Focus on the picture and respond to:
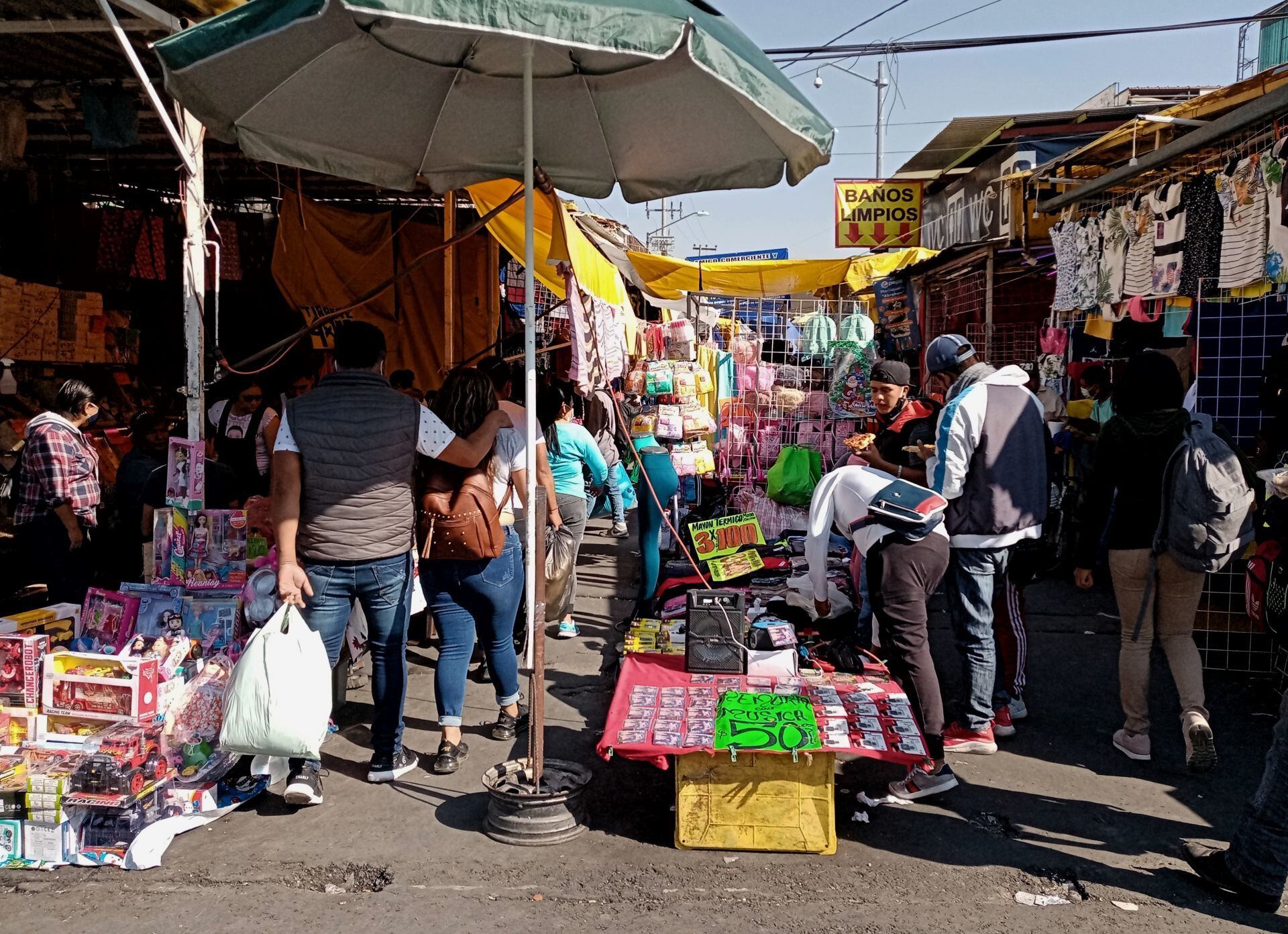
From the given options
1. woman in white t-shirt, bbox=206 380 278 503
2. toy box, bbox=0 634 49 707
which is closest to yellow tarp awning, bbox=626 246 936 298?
woman in white t-shirt, bbox=206 380 278 503

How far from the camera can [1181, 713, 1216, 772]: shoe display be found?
4.38 meters

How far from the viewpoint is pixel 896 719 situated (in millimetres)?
4238

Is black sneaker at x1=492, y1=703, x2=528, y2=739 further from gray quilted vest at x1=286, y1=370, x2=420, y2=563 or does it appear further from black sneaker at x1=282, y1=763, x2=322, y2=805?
gray quilted vest at x1=286, y1=370, x2=420, y2=563

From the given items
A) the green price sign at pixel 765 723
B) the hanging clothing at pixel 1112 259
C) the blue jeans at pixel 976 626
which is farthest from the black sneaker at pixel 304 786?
the hanging clothing at pixel 1112 259

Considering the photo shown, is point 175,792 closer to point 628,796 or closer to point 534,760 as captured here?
point 534,760

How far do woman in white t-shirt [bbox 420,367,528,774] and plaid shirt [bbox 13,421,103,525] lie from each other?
2602mm

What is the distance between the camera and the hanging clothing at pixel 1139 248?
582cm

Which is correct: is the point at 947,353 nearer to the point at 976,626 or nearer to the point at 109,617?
the point at 976,626

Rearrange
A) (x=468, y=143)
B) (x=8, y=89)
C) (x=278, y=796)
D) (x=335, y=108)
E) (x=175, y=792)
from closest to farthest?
1. (x=175, y=792)
2. (x=278, y=796)
3. (x=335, y=108)
4. (x=468, y=143)
5. (x=8, y=89)

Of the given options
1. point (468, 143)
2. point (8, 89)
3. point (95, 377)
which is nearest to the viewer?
point (468, 143)

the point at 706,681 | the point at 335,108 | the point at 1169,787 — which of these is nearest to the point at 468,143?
the point at 335,108

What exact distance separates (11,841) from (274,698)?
1113 mm

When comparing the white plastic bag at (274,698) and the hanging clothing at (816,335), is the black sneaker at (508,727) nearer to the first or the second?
the white plastic bag at (274,698)

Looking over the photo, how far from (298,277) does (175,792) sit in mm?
5718
